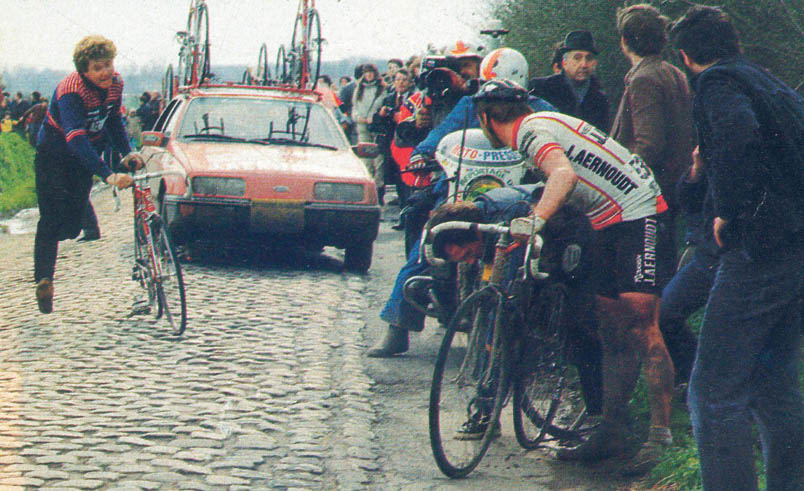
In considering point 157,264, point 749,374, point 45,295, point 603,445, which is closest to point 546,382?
point 603,445

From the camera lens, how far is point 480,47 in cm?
804

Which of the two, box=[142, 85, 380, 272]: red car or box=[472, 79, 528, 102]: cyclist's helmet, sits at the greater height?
box=[472, 79, 528, 102]: cyclist's helmet

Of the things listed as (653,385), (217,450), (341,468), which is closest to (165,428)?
(217,450)

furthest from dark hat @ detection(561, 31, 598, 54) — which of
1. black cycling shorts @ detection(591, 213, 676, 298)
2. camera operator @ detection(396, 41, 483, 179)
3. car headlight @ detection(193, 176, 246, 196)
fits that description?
car headlight @ detection(193, 176, 246, 196)

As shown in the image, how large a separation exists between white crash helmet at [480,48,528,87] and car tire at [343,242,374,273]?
3267 millimetres

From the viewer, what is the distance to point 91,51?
24.7 feet

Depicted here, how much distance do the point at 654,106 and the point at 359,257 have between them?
16.5ft

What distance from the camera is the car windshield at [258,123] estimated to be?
10609 millimetres

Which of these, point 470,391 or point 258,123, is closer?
point 470,391

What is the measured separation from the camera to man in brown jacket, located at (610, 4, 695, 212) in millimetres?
5578

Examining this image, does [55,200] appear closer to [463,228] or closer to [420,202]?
[420,202]

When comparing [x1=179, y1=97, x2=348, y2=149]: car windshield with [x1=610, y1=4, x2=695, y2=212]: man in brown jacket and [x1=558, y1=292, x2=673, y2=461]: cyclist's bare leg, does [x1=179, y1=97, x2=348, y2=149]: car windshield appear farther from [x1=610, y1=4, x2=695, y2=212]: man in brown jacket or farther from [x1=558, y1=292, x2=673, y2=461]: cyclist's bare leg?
[x1=558, y1=292, x2=673, y2=461]: cyclist's bare leg

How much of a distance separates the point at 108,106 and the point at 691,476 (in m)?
5.07

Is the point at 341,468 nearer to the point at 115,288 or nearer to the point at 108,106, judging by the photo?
the point at 108,106
